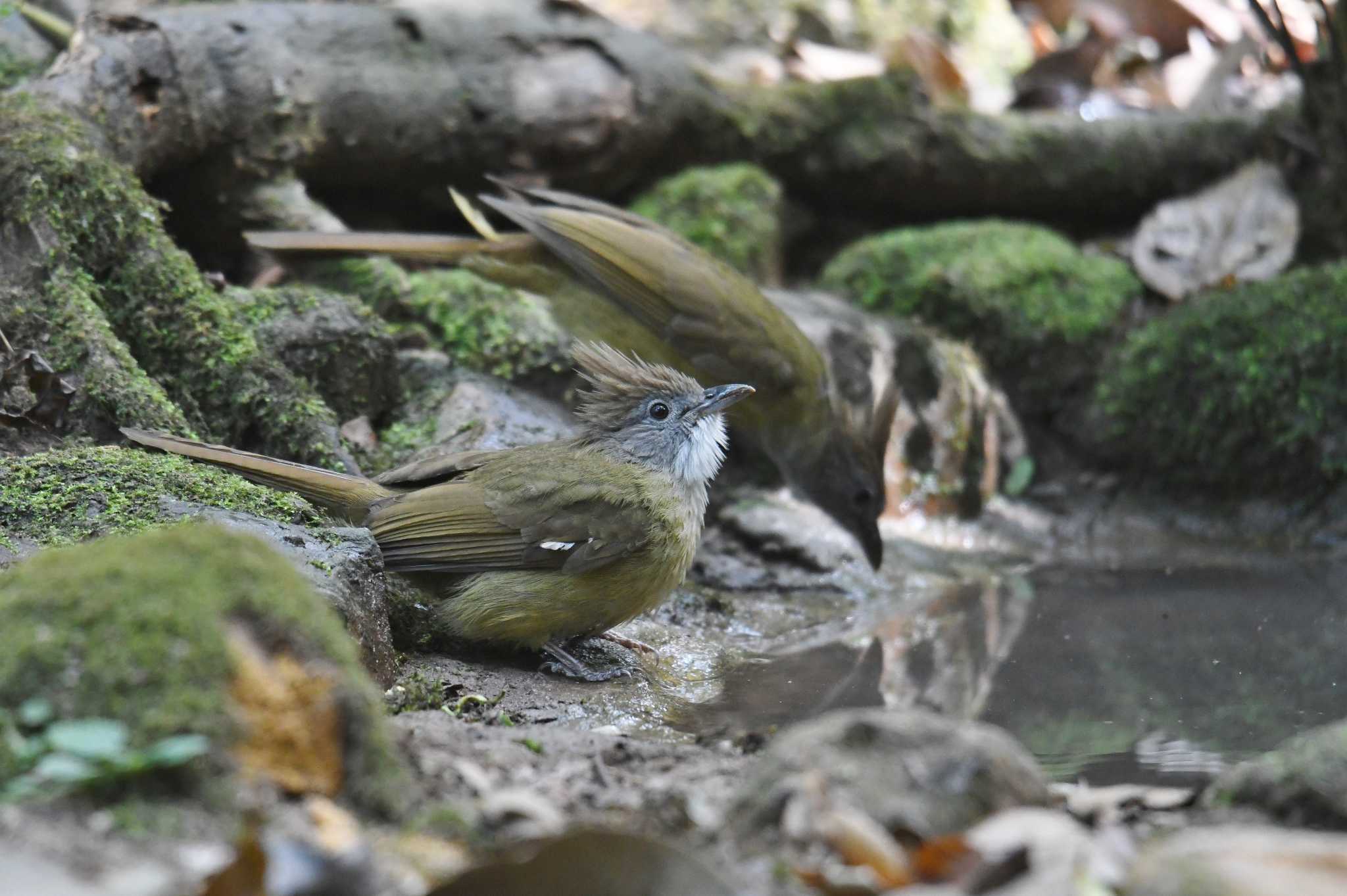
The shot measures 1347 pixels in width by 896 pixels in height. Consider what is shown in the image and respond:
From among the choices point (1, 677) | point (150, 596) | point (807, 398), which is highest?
point (150, 596)

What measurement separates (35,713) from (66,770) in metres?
0.19

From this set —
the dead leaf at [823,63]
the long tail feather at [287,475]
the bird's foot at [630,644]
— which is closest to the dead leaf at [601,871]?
the long tail feather at [287,475]

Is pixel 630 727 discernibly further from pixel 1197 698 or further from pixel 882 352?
pixel 882 352

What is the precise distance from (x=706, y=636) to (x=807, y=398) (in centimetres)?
182

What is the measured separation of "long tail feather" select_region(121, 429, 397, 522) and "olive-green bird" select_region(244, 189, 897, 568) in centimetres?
197

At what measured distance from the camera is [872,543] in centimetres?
647

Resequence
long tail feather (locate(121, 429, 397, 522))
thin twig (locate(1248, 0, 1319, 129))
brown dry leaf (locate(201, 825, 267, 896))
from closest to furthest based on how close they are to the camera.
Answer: brown dry leaf (locate(201, 825, 267, 896))
long tail feather (locate(121, 429, 397, 522))
thin twig (locate(1248, 0, 1319, 129))

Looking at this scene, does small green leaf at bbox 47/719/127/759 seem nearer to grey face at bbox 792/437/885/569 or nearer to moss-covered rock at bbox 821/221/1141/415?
grey face at bbox 792/437/885/569

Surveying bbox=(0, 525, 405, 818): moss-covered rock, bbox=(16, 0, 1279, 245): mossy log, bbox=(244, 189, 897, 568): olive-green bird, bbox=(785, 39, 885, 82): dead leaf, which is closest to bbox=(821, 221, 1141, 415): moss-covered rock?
bbox=(16, 0, 1279, 245): mossy log

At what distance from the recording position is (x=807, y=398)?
6.71 m

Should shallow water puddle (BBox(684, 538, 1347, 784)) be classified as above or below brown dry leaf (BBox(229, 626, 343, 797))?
below

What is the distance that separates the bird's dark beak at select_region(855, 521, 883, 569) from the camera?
640 cm

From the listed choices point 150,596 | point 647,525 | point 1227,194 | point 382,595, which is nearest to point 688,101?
point 1227,194

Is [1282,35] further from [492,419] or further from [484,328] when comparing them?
[492,419]
